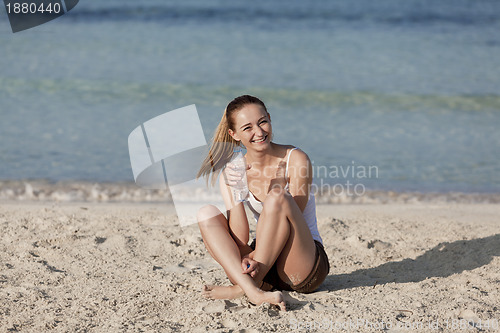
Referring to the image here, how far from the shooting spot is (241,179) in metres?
3.59

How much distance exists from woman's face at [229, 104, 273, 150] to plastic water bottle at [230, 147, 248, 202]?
0.61 feet

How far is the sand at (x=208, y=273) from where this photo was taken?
10.3 ft

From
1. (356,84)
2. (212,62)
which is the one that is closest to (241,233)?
(356,84)

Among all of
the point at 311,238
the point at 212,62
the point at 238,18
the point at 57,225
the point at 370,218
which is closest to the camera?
the point at 311,238

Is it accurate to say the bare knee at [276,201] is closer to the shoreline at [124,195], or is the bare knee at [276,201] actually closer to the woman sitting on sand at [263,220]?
the woman sitting on sand at [263,220]

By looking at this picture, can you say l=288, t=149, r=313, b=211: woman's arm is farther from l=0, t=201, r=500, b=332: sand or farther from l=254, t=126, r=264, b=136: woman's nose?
l=0, t=201, r=500, b=332: sand

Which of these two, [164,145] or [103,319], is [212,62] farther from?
[103,319]

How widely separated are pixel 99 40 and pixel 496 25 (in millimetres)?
11975

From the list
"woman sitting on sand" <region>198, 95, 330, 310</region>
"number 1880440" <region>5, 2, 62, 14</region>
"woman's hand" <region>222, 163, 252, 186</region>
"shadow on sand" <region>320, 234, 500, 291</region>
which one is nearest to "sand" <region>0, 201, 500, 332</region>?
"shadow on sand" <region>320, 234, 500, 291</region>

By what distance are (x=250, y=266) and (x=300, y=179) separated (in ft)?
1.97

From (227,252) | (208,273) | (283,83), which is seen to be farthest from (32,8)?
(227,252)

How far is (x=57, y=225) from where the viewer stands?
4.75 meters

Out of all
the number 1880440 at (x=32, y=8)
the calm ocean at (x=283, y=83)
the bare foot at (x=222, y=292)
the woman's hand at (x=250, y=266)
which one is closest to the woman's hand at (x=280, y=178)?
the woman's hand at (x=250, y=266)

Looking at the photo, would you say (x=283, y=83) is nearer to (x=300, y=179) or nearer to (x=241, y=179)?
(x=241, y=179)
